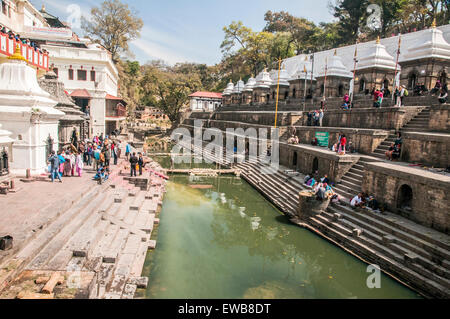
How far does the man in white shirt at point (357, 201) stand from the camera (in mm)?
10023

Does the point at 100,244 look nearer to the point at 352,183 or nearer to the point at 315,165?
the point at 352,183

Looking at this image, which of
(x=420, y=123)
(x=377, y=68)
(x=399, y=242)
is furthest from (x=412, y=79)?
(x=399, y=242)

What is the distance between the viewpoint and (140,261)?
7.79 m

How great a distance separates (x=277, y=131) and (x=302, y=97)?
6837 millimetres

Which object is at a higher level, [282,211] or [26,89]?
[26,89]

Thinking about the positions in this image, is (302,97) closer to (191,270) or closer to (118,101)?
(118,101)

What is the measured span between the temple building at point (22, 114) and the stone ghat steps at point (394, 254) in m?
10.3

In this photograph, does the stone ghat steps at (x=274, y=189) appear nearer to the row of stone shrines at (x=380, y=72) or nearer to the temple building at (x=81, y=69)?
the row of stone shrines at (x=380, y=72)

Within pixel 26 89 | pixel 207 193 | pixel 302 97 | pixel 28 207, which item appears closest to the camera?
pixel 28 207

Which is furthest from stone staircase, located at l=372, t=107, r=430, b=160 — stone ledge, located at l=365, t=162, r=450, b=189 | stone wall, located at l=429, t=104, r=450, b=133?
stone ledge, located at l=365, t=162, r=450, b=189

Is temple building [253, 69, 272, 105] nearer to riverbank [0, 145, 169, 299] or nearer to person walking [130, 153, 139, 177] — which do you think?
person walking [130, 153, 139, 177]

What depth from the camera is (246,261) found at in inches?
345

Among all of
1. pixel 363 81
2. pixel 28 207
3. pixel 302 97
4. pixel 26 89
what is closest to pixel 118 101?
pixel 302 97

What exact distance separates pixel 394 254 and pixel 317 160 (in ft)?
21.5
